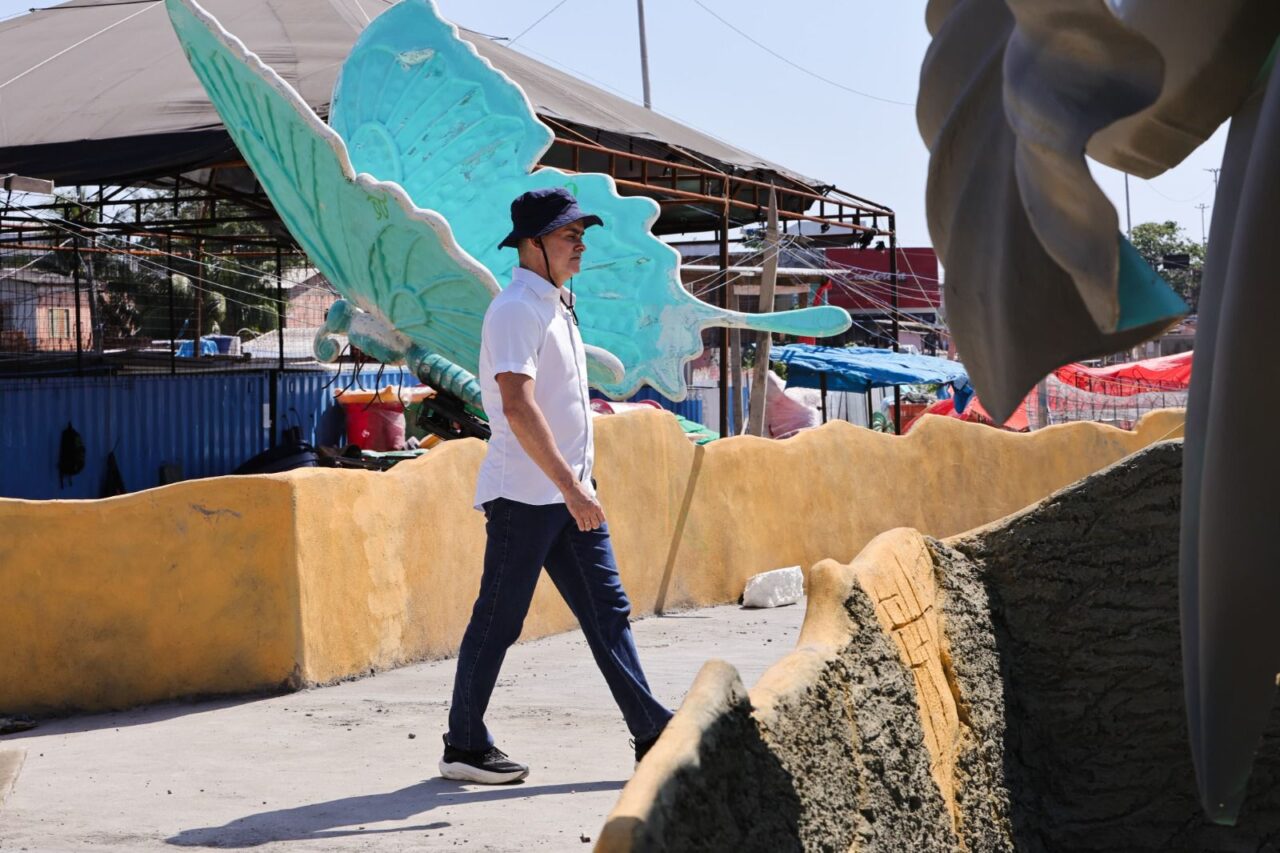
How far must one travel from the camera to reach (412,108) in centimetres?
1140

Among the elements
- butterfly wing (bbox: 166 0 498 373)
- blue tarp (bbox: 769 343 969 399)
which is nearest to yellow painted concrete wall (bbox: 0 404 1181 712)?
butterfly wing (bbox: 166 0 498 373)

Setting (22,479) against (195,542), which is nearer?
(195,542)

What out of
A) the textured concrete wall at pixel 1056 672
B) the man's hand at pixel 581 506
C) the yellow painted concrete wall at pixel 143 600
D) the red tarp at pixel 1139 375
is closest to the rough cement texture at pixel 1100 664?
the textured concrete wall at pixel 1056 672

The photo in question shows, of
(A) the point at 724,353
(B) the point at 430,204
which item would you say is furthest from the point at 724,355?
(B) the point at 430,204

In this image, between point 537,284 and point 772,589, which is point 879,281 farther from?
point 537,284

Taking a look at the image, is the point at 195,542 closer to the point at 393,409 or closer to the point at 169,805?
the point at 169,805

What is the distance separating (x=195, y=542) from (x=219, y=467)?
1186cm

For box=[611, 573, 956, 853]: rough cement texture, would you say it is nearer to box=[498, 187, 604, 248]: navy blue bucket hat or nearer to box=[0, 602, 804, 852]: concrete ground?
box=[0, 602, 804, 852]: concrete ground

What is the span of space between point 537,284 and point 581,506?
2.45ft

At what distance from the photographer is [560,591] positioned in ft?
16.2

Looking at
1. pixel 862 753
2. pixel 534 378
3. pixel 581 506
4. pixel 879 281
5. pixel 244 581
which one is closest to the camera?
pixel 862 753

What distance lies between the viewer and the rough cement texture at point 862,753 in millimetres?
2783

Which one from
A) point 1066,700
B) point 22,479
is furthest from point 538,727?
point 22,479

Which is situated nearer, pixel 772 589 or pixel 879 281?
pixel 772 589
